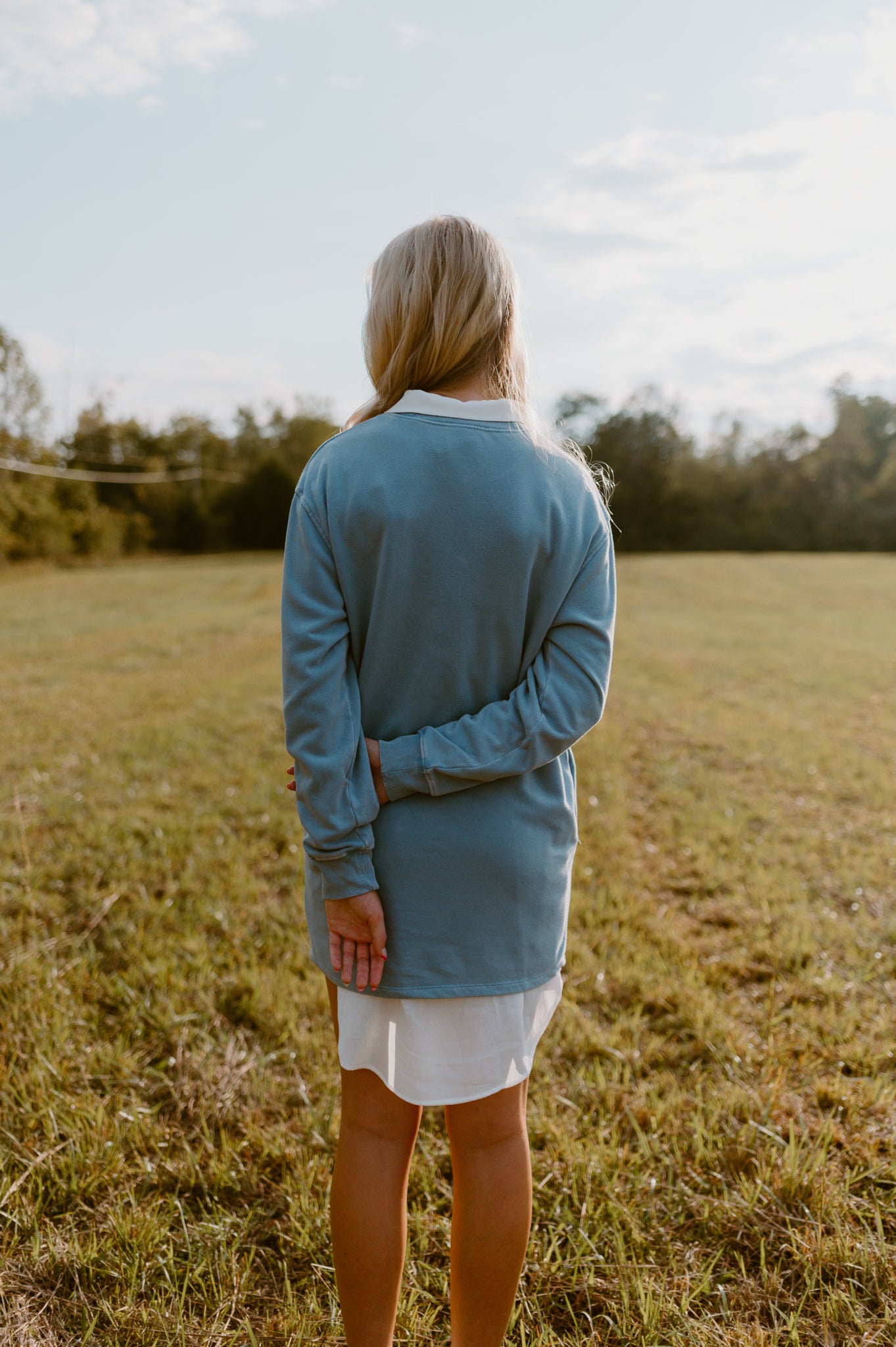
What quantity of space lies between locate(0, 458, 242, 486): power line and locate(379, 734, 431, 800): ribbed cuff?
36867 millimetres

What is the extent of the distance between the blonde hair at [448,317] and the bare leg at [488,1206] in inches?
40.7

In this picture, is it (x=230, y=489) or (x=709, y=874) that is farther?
(x=230, y=489)

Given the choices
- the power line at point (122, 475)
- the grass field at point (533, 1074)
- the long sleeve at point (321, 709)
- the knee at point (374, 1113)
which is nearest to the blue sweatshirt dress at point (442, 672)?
the long sleeve at point (321, 709)

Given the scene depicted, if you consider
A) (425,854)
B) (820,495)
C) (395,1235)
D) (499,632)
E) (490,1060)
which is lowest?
(395,1235)

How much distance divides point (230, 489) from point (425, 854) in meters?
46.0

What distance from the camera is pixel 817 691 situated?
8.37 metres

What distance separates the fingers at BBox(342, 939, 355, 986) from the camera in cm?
122

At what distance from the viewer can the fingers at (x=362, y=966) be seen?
4.00 feet

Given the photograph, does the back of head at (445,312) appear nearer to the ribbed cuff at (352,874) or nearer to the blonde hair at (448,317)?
the blonde hair at (448,317)

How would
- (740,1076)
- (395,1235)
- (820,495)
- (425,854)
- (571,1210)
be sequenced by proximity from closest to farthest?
(425,854)
(395,1235)
(571,1210)
(740,1076)
(820,495)

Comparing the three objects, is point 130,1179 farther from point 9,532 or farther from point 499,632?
point 9,532

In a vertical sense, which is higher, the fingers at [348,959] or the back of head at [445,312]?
the back of head at [445,312]

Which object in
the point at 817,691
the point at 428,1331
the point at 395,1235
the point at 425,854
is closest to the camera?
the point at 425,854

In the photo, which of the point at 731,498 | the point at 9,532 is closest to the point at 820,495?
the point at 731,498
